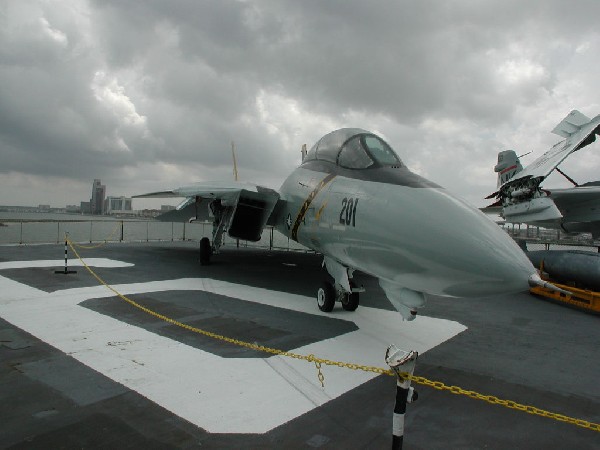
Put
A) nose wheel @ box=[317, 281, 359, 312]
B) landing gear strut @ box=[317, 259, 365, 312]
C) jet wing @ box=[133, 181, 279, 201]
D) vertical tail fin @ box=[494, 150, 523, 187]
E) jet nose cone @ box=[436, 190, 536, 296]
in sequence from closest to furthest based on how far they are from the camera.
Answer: jet nose cone @ box=[436, 190, 536, 296] < landing gear strut @ box=[317, 259, 365, 312] < nose wheel @ box=[317, 281, 359, 312] < jet wing @ box=[133, 181, 279, 201] < vertical tail fin @ box=[494, 150, 523, 187]

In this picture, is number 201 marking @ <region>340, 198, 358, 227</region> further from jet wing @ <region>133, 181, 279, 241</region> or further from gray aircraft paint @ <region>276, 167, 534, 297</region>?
jet wing @ <region>133, 181, 279, 241</region>

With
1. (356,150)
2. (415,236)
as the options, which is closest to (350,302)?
(356,150)

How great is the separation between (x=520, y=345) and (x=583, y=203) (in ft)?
37.5

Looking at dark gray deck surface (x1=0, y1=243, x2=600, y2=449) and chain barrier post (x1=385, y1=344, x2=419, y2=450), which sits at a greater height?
chain barrier post (x1=385, y1=344, x2=419, y2=450)

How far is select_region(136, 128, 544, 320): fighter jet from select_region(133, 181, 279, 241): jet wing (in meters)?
1.27

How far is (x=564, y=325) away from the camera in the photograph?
290 inches

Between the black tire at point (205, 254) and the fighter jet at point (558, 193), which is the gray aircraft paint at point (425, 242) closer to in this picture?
the black tire at point (205, 254)

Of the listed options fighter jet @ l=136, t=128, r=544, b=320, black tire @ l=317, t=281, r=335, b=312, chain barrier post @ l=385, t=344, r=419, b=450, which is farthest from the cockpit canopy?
chain barrier post @ l=385, t=344, r=419, b=450

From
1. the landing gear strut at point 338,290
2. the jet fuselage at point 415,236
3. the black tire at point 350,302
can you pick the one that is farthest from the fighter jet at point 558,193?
the jet fuselage at point 415,236

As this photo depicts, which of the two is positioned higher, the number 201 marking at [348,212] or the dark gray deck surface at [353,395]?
the number 201 marking at [348,212]

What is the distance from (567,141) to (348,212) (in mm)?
10296

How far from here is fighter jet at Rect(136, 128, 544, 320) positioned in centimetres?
364

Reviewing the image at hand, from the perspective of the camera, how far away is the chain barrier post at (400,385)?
2633 millimetres

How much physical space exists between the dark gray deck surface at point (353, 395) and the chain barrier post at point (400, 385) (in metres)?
0.57
